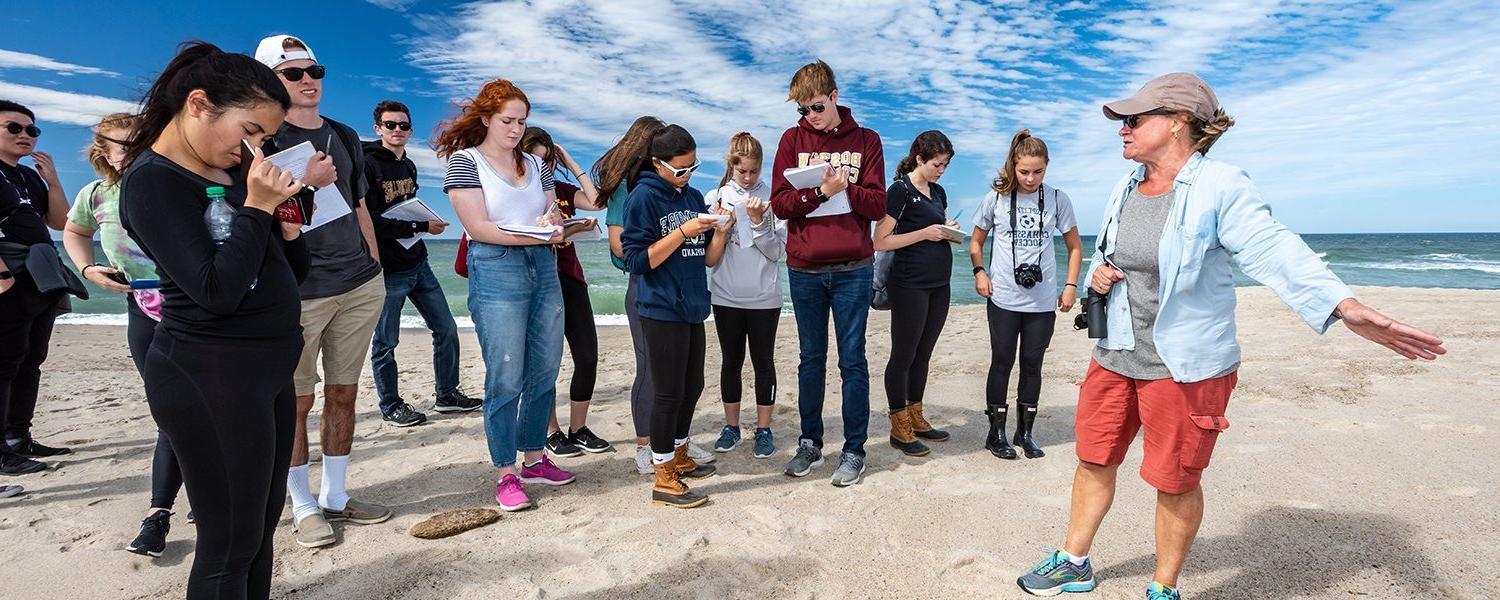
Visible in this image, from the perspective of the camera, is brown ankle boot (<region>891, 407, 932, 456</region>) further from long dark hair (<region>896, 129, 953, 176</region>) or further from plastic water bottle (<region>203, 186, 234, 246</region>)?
plastic water bottle (<region>203, 186, 234, 246</region>)

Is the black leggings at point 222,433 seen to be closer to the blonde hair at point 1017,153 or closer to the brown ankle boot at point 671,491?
the brown ankle boot at point 671,491

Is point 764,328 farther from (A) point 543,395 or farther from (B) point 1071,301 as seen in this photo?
(B) point 1071,301

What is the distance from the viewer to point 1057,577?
281 cm

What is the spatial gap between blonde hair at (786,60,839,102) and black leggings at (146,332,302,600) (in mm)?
2667

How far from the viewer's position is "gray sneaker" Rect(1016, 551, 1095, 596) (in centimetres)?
279

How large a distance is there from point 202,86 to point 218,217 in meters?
0.33

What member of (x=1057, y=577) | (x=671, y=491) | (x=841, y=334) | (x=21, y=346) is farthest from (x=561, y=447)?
(x=21, y=346)

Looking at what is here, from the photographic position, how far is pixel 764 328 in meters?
4.27

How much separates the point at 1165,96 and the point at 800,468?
103 inches

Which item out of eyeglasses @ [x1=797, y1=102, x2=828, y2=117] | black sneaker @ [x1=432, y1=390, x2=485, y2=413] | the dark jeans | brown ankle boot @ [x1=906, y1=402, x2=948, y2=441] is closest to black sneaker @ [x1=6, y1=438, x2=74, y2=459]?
the dark jeans

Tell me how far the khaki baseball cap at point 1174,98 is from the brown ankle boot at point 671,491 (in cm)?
254

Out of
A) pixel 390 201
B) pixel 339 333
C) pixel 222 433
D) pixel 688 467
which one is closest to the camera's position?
pixel 222 433

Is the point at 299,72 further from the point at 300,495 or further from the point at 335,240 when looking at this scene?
the point at 300,495

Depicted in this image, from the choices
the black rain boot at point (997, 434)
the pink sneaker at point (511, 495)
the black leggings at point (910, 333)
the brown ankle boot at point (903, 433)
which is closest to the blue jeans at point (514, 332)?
the pink sneaker at point (511, 495)
